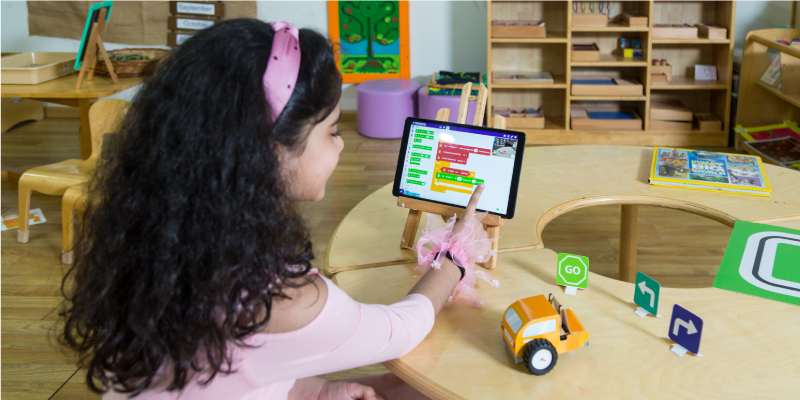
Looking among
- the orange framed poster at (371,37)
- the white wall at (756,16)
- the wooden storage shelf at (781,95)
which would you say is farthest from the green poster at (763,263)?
the orange framed poster at (371,37)

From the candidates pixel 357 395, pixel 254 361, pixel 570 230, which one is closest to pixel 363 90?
pixel 570 230

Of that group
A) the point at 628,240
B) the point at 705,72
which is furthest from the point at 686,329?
the point at 705,72

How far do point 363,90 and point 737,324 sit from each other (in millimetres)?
3364

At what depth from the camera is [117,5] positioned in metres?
4.52

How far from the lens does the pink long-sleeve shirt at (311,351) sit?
33.1 inches

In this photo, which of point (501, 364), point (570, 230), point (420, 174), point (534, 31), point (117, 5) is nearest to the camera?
point (501, 364)

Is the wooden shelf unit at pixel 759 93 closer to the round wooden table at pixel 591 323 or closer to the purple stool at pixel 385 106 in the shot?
Result: the purple stool at pixel 385 106

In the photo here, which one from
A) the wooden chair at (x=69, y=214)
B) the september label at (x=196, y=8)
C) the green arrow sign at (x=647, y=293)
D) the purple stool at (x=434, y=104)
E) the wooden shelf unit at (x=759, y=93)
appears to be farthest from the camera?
the september label at (x=196, y=8)

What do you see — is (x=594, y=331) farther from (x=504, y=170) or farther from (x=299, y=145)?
(x=299, y=145)

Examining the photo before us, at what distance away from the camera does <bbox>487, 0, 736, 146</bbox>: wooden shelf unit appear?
3814 millimetres

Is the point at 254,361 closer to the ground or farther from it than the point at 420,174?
closer to the ground

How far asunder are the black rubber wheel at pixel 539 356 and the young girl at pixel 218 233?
241mm

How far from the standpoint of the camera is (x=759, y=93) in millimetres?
3711

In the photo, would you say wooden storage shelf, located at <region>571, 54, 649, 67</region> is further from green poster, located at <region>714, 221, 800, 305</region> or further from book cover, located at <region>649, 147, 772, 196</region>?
green poster, located at <region>714, 221, 800, 305</region>
